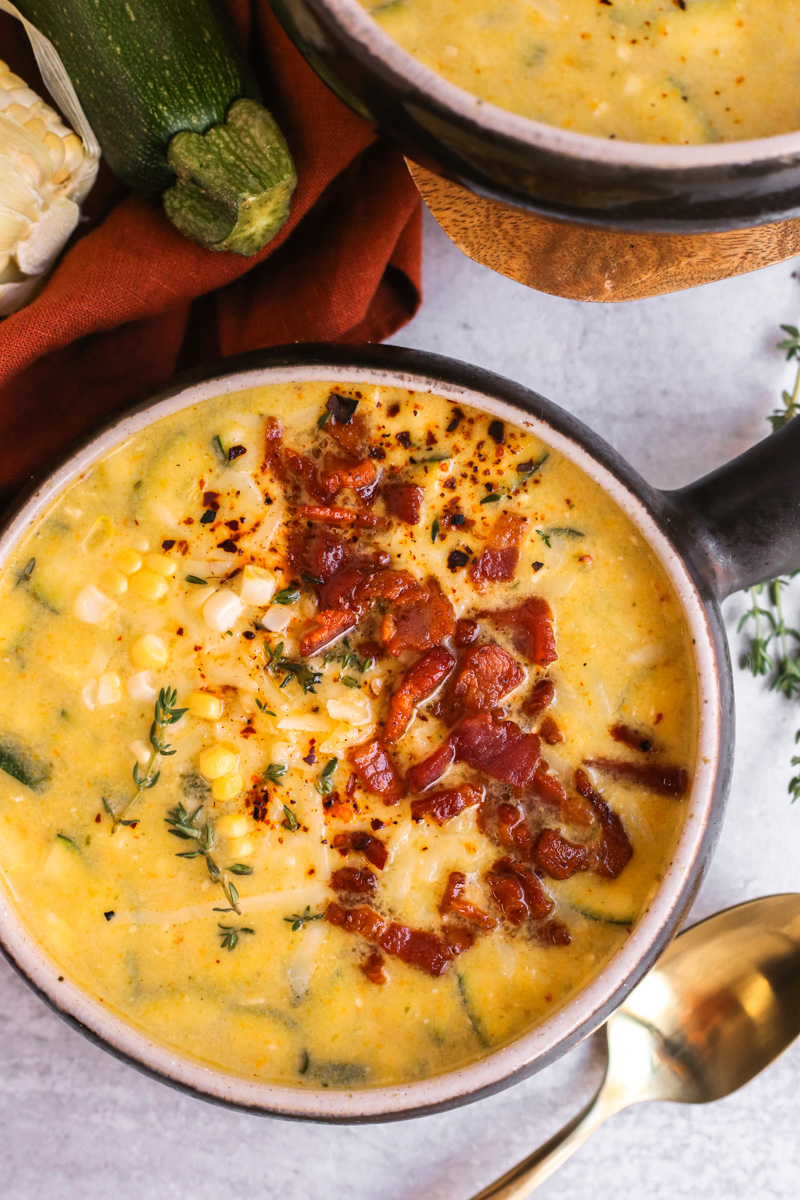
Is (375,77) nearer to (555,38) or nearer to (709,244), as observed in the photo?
(555,38)

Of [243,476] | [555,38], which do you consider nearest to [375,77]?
[555,38]

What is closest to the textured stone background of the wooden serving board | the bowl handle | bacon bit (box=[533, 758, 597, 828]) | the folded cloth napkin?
the wooden serving board

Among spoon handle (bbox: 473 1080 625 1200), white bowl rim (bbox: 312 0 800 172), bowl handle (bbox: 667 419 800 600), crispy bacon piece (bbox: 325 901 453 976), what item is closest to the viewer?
white bowl rim (bbox: 312 0 800 172)

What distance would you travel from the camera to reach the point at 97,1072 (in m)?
2.48

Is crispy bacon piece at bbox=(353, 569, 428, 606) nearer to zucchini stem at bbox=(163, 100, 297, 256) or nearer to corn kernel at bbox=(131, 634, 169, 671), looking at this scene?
corn kernel at bbox=(131, 634, 169, 671)

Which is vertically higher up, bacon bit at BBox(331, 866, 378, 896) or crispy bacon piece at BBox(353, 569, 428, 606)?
crispy bacon piece at BBox(353, 569, 428, 606)

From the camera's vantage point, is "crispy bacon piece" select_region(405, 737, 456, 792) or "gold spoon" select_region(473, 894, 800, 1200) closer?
"crispy bacon piece" select_region(405, 737, 456, 792)

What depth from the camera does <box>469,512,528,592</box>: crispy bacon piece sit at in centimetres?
193

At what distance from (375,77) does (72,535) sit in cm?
96

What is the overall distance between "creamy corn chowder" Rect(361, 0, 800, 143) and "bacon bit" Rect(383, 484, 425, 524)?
2.16 feet

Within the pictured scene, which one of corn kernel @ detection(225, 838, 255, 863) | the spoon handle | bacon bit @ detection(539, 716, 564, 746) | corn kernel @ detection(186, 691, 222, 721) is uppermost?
bacon bit @ detection(539, 716, 564, 746)

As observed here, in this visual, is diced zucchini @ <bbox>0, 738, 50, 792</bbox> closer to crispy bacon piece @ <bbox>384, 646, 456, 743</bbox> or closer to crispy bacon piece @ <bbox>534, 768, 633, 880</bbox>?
crispy bacon piece @ <bbox>384, 646, 456, 743</bbox>

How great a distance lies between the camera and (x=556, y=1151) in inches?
95.9

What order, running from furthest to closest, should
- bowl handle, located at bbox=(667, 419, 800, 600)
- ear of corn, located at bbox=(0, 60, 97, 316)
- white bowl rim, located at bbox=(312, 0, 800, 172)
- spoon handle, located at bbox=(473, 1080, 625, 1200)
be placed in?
spoon handle, located at bbox=(473, 1080, 625, 1200) < ear of corn, located at bbox=(0, 60, 97, 316) < bowl handle, located at bbox=(667, 419, 800, 600) < white bowl rim, located at bbox=(312, 0, 800, 172)
